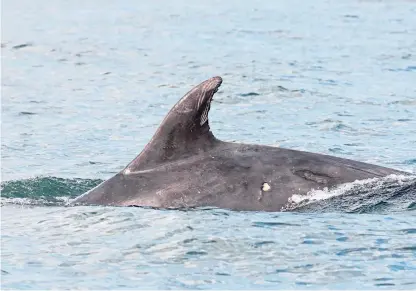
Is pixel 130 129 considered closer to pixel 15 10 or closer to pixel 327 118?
pixel 327 118

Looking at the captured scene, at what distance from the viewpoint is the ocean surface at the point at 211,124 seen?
1005cm

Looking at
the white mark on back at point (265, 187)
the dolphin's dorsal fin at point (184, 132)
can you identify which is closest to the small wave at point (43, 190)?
the dolphin's dorsal fin at point (184, 132)

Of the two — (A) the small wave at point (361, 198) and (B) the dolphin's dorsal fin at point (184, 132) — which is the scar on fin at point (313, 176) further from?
(B) the dolphin's dorsal fin at point (184, 132)

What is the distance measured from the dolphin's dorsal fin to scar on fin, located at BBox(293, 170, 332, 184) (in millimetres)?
985

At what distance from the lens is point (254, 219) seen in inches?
440

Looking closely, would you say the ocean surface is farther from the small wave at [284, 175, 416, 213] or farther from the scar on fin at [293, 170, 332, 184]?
the scar on fin at [293, 170, 332, 184]

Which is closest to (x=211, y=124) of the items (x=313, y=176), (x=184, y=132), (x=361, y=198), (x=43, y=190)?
(x=43, y=190)

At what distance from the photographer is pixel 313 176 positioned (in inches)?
464

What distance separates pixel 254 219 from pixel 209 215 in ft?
1.56

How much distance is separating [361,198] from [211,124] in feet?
26.9

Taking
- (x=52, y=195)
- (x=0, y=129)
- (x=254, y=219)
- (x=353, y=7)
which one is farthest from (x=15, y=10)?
(x=254, y=219)

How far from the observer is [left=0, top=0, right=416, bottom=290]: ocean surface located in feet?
33.0

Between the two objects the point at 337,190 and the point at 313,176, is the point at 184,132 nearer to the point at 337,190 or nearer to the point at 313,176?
the point at 313,176

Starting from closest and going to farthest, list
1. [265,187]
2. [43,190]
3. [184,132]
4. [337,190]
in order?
1. [184,132]
2. [265,187]
3. [337,190]
4. [43,190]
